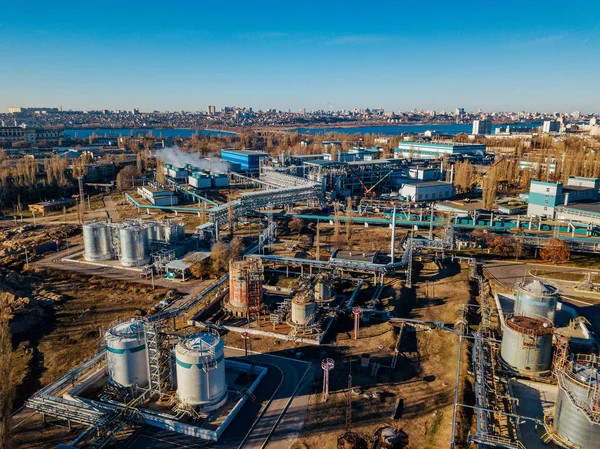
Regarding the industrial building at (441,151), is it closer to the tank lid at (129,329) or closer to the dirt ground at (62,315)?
the dirt ground at (62,315)

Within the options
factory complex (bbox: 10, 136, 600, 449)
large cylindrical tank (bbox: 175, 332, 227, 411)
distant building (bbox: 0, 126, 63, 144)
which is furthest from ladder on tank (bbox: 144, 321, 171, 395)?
distant building (bbox: 0, 126, 63, 144)

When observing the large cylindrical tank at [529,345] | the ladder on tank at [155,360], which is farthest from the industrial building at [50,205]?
the large cylindrical tank at [529,345]

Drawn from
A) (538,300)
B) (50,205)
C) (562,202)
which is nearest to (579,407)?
(538,300)

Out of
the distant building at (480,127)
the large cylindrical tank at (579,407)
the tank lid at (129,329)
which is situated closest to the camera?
the large cylindrical tank at (579,407)

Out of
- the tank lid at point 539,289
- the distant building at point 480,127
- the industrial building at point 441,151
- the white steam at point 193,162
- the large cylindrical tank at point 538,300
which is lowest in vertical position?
the large cylindrical tank at point 538,300

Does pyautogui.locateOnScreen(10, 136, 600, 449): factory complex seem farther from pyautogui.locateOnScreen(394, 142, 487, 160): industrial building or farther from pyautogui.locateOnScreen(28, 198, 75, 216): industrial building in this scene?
pyautogui.locateOnScreen(394, 142, 487, 160): industrial building

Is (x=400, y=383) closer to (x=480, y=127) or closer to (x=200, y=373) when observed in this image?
(x=200, y=373)

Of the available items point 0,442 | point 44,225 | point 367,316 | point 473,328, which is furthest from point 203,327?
point 44,225
